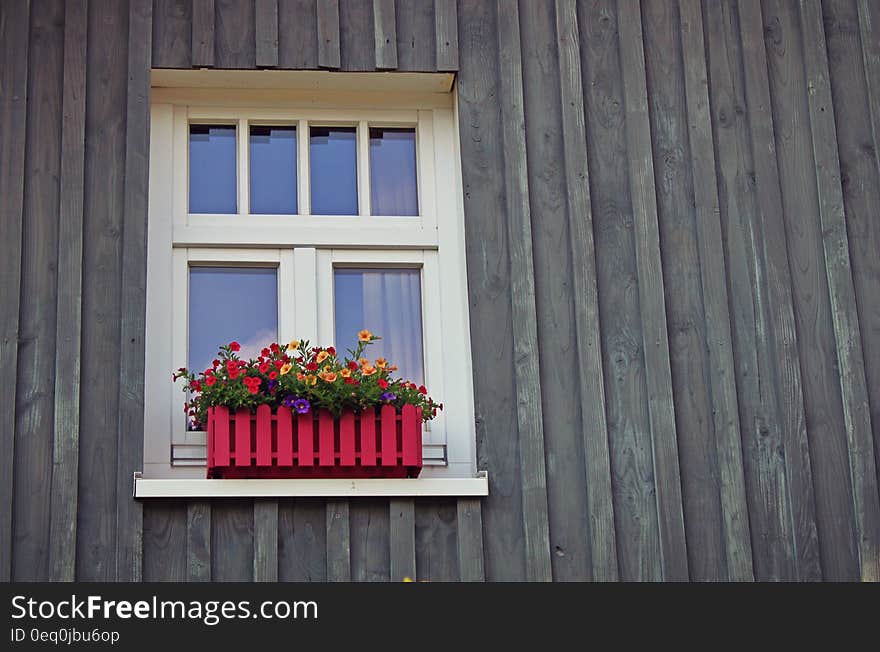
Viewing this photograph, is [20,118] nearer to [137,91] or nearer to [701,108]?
[137,91]

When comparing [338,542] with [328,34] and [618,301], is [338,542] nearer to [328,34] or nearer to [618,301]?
[618,301]

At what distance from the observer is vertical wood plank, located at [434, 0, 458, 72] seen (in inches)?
219

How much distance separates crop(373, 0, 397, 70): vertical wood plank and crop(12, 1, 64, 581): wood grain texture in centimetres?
104

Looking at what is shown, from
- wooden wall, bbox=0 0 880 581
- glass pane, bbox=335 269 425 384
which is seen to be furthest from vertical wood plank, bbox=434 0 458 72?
glass pane, bbox=335 269 425 384

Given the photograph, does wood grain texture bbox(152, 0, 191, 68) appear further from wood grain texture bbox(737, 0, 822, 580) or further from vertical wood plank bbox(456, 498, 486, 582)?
wood grain texture bbox(737, 0, 822, 580)

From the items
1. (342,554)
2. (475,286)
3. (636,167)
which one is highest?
(636,167)

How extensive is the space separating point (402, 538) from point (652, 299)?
114 centimetres

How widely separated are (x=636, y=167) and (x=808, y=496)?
4.00 ft

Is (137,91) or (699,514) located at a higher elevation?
(137,91)

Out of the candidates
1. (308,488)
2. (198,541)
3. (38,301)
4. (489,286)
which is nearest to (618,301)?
(489,286)

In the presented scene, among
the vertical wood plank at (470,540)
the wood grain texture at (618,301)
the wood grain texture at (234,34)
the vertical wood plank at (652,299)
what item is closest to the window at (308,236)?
the wood grain texture at (234,34)

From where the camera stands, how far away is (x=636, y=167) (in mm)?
5500

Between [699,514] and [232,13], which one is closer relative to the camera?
[699,514]

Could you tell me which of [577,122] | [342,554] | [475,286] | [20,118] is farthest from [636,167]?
[20,118]
